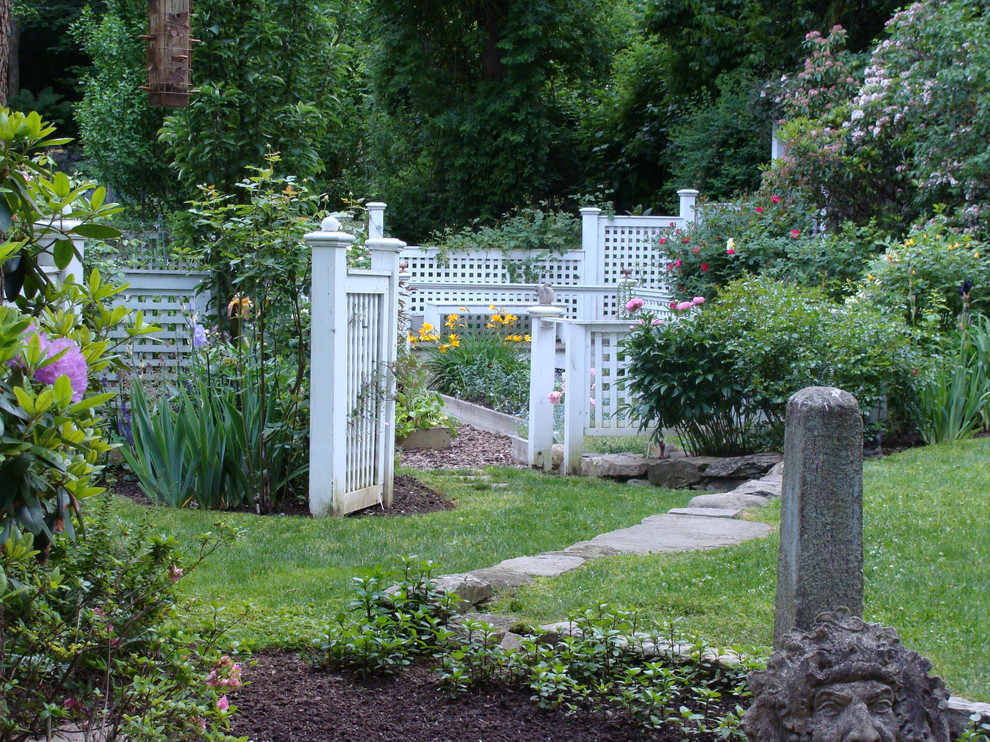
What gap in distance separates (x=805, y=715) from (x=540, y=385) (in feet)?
19.7

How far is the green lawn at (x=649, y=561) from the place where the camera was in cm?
365

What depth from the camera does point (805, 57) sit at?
667 inches

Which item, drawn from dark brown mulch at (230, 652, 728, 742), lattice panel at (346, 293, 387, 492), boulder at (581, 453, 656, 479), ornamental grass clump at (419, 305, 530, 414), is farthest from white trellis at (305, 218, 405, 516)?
ornamental grass clump at (419, 305, 530, 414)

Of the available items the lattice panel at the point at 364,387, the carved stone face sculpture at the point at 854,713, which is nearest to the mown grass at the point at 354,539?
the lattice panel at the point at 364,387

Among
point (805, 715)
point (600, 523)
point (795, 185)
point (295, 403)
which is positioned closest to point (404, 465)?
point (295, 403)

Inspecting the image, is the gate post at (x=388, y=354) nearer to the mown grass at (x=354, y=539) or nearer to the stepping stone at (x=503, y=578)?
the mown grass at (x=354, y=539)

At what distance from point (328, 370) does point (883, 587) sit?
324cm

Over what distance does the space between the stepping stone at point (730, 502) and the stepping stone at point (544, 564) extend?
1.50 metres

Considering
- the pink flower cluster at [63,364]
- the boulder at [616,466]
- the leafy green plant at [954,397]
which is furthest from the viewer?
the boulder at [616,466]

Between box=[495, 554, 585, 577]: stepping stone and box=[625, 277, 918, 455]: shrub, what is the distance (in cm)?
312

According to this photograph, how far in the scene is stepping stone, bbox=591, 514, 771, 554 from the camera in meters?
4.98

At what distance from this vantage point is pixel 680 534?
5246 mm

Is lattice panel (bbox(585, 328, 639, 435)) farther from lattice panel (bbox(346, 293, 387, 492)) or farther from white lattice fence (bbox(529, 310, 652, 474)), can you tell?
lattice panel (bbox(346, 293, 387, 492))

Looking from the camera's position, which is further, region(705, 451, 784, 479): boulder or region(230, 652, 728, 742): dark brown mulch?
region(705, 451, 784, 479): boulder
